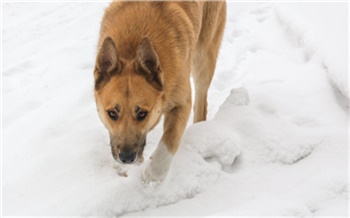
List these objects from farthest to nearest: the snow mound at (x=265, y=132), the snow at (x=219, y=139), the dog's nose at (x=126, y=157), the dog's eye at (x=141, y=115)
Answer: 1. the snow mound at (x=265, y=132)
2. the snow at (x=219, y=139)
3. the dog's eye at (x=141, y=115)
4. the dog's nose at (x=126, y=157)

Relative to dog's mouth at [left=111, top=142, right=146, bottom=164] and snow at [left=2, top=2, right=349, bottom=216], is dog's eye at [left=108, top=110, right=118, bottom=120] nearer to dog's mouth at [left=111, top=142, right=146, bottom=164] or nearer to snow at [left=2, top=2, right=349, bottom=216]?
dog's mouth at [left=111, top=142, right=146, bottom=164]

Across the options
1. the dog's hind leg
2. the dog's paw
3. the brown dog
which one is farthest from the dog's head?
the dog's hind leg

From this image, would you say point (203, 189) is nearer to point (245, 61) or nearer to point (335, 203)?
point (335, 203)

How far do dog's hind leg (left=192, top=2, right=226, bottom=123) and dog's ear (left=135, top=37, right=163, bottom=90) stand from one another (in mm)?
1379

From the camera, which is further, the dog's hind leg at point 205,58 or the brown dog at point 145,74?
the dog's hind leg at point 205,58

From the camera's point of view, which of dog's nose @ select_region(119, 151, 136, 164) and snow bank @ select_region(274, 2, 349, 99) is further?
snow bank @ select_region(274, 2, 349, 99)

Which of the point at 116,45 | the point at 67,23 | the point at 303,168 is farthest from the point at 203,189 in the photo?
the point at 67,23

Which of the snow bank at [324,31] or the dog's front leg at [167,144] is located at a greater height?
the dog's front leg at [167,144]

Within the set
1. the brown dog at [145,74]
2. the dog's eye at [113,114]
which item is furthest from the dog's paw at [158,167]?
the dog's eye at [113,114]

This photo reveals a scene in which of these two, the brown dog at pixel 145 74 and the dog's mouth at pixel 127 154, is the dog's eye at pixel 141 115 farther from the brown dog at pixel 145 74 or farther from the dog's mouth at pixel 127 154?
the dog's mouth at pixel 127 154

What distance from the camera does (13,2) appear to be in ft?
24.9

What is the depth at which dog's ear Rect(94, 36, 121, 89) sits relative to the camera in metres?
3.13

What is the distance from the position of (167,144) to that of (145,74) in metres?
0.61

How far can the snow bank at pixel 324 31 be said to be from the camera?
4.59 metres
